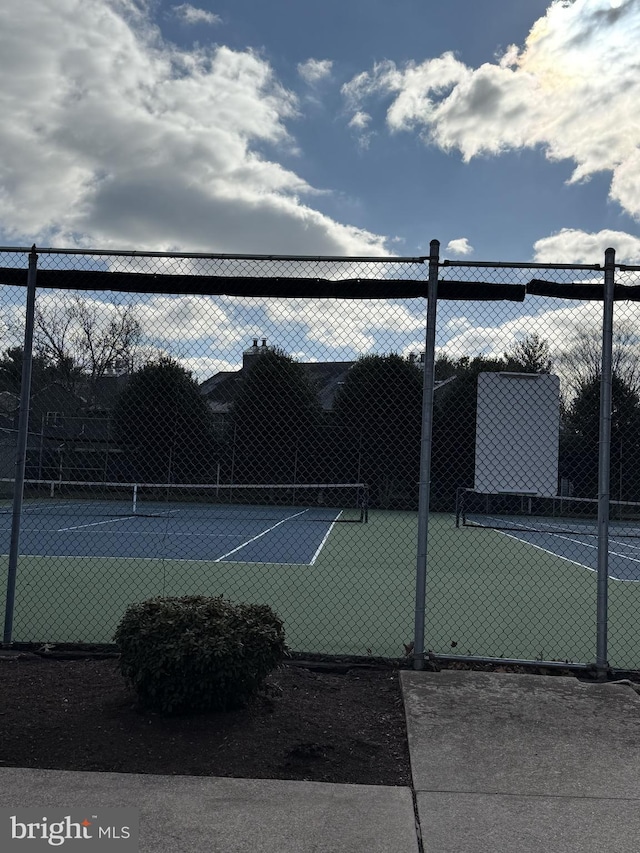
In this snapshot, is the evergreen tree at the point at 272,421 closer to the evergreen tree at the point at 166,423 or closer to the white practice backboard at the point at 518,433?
the evergreen tree at the point at 166,423

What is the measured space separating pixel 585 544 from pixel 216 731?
1653cm

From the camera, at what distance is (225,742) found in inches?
160

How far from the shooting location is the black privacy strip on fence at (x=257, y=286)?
5.95 metres

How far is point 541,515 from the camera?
26938 mm

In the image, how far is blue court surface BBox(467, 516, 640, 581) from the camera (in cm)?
1384

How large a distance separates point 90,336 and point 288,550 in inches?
591

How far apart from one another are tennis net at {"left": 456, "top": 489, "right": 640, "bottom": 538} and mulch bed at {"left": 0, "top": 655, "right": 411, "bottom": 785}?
17.5 metres

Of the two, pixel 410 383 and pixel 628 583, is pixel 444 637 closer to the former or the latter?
pixel 628 583

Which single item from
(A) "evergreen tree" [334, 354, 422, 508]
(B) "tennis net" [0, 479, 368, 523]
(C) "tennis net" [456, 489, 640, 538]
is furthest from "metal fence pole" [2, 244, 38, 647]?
(C) "tennis net" [456, 489, 640, 538]

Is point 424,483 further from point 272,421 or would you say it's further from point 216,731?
point 272,421

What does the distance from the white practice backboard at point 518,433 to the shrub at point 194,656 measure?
207 centimetres

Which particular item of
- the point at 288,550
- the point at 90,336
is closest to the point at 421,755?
the point at 288,550

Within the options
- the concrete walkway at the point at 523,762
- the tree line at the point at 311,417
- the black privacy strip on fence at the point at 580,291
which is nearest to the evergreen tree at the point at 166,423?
the tree line at the point at 311,417

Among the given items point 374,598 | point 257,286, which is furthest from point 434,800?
point 374,598
